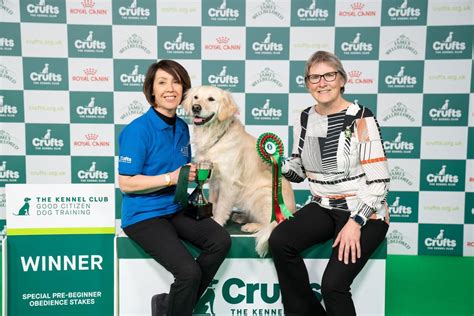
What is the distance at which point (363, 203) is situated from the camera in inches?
64.9

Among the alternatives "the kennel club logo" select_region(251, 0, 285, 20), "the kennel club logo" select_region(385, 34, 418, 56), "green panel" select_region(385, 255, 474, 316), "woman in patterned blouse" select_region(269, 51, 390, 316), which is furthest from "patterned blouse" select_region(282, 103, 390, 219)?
"the kennel club logo" select_region(385, 34, 418, 56)

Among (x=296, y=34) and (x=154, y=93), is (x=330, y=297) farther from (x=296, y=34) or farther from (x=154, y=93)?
(x=296, y=34)

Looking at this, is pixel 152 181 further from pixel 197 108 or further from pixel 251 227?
pixel 251 227

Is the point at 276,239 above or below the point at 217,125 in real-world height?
below

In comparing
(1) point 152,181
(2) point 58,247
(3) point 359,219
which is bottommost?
(2) point 58,247

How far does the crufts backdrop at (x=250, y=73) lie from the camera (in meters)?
3.15

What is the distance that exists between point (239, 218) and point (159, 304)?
0.67m

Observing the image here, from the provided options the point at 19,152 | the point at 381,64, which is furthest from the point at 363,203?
the point at 19,152

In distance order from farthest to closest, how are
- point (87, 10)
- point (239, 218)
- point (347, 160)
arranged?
point (87, 10) < point (239, 218) < point (347, 160)

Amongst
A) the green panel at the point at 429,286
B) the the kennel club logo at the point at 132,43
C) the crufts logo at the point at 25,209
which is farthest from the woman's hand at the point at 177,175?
the the kennel club logo at the point at 132,43

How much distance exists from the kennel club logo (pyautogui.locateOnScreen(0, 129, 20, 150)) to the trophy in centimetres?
204

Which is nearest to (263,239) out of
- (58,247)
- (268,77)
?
(58,247)

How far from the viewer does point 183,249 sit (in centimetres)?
168

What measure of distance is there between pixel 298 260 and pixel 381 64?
2.09m
